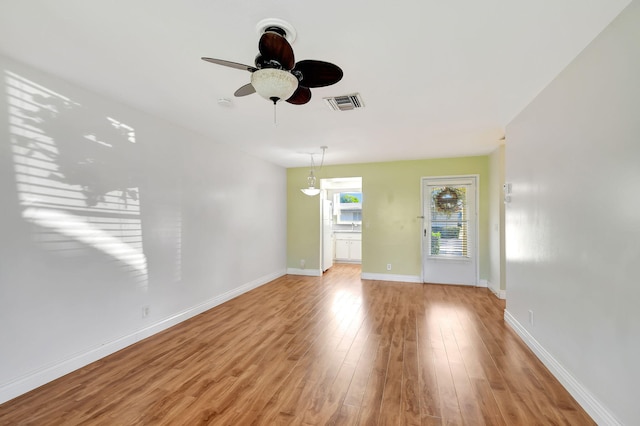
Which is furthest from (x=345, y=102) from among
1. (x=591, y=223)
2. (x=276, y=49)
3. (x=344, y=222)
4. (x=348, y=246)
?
(x=344, y=222)

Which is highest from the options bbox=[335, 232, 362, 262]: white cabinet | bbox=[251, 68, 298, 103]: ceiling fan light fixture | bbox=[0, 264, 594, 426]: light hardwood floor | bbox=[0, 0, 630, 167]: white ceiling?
bbox=[0, 0, 630, 167]: white ceiling

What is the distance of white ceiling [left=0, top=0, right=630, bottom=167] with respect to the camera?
1.57 meters

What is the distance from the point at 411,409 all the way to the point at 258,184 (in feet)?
14.4

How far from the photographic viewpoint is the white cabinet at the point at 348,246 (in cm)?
791

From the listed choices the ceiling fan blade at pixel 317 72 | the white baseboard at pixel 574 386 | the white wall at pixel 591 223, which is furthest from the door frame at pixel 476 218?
the ceiling fan blade at pixel 317 72

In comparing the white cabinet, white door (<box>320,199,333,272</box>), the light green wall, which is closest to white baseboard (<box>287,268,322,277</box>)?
the light green wall

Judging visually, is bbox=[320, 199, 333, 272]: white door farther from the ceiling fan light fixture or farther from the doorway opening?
the ceiling fan light fixture

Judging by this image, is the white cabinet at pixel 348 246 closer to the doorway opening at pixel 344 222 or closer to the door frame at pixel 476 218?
the doorway opening at pixel 344 222

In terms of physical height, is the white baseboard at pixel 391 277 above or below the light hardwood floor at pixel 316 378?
above

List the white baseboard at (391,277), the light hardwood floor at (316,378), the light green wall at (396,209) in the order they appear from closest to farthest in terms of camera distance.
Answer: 1. the light hardwood floor at (316,378)
2. the light green wall at (396,209)
3. the white baseboard at (391,277)

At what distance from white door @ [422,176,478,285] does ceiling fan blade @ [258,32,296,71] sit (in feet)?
15.4

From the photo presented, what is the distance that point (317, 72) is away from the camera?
172 cm

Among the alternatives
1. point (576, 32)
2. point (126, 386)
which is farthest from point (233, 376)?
point (576, 32)

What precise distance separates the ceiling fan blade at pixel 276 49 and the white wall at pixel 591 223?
1.93m
